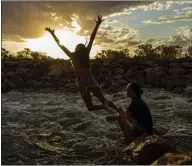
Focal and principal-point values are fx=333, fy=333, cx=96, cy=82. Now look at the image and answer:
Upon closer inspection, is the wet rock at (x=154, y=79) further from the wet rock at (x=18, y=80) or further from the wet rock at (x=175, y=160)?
the wet rock at (x=175, y=160)

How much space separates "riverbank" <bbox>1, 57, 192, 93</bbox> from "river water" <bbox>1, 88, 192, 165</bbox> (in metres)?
1.75

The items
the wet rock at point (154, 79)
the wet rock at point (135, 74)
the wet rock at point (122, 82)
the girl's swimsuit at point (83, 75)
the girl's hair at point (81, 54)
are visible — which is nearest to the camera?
the girl's hair at point (81, 54)

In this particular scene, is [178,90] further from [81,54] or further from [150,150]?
[150,150]

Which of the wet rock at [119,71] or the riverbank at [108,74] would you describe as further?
the wet rock at [119,71]

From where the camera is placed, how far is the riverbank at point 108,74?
17922 mm

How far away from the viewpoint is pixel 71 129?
1034 cm

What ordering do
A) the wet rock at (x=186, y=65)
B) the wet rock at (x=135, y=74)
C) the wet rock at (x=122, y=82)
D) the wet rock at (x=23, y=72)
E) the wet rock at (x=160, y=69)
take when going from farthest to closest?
the wet rock at (x=23, y=72) → the wet rock at (x=186, y=65) → the wet rock at (x=160, y=69) → the wet rock at (x=135, y=74) → the wet rock at (x=122, y=82)

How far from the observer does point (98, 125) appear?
35.4 ft

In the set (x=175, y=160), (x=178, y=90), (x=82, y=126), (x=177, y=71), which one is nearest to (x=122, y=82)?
(x=178, y=90)

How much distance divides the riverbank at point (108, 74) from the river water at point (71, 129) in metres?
1.75

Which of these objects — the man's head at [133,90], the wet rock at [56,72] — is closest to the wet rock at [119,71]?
the wet rock at [56,72]

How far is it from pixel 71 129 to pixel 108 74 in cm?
925

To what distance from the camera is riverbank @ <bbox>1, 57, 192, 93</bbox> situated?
17.9 m

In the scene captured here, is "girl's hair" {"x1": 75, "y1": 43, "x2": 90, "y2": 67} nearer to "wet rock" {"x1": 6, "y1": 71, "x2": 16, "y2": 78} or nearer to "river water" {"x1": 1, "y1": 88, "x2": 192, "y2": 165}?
"river water" {"x1": 1, "y1": 88, "x2": 192, "y2": 165}
